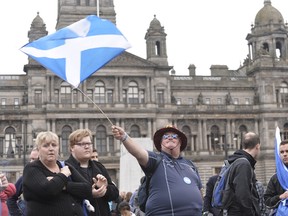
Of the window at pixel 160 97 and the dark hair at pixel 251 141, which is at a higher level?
the window at pixel 160 97

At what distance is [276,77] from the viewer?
57.2m

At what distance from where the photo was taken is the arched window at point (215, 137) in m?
55.8

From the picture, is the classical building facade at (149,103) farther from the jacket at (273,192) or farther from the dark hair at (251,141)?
the dark hair at (251,141)

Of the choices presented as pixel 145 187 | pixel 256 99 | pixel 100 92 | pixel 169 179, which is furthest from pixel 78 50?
pixel 256 99

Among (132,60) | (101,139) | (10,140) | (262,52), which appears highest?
(262,52)

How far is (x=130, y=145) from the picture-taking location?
22.6 feet

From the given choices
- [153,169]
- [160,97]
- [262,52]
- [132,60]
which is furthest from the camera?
[262,52]

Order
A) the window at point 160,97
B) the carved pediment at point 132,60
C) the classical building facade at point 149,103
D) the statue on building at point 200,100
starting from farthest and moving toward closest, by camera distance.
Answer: the statue on building at point 200,100 < the window at point 160,97 < the carved pediment at point 132,60 < the classical building facade at point 149,103

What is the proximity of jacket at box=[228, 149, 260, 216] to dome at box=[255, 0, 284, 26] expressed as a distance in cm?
5365

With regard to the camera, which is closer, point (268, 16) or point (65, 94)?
point (65, 94)

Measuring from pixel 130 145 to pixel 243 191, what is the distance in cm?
206

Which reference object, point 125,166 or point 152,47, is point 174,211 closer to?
point 125,166

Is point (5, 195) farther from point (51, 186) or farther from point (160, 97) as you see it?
point (160, 97)

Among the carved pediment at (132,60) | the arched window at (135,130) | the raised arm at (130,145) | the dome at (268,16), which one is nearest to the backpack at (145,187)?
the raised arm at (130,145)
